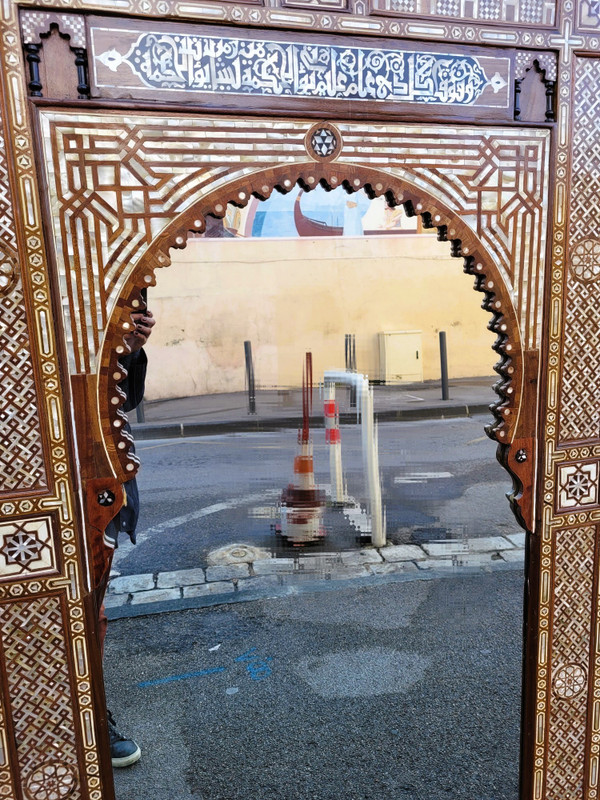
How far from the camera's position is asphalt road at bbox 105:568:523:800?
105 inches

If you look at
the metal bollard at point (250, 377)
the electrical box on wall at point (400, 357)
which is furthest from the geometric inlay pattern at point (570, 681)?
the electrical box on wall at point (400, 357)

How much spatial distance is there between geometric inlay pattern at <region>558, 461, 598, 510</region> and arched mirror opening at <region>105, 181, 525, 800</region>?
974 mm

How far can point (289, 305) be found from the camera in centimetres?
1093

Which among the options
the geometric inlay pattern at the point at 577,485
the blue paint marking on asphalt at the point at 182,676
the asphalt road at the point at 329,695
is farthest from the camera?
the blue paint marking on asphalt at the point at 182,676

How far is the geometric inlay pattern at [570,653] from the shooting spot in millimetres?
2072

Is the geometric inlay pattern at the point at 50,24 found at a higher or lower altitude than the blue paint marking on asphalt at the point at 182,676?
higher

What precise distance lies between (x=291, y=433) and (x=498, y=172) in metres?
7.10

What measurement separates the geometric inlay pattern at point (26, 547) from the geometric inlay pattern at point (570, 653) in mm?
1539

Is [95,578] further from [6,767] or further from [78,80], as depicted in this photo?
[78,80]

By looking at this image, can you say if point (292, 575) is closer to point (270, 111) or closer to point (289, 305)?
point (270, 111)

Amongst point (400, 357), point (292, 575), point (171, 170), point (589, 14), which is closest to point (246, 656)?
point (292, 575)

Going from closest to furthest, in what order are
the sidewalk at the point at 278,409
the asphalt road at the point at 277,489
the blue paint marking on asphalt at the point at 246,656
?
1. the blue paint marking on asphalt at the point at 246,656
2. the asphalt road at the point at 277,489
3. the sidewalk at the point at 278,409

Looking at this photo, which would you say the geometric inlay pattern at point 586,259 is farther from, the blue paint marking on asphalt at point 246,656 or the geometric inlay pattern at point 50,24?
the blue paint marking on asphalt at point 246,656

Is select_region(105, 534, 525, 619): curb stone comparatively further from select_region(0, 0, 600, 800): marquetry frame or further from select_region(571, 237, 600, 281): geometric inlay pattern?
select_region(571, 237, 600, 281): geometric inlay pattern
